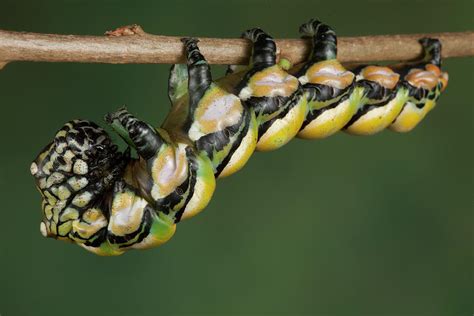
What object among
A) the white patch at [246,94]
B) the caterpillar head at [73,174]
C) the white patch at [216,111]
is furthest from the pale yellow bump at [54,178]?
the white patch at [246,94]

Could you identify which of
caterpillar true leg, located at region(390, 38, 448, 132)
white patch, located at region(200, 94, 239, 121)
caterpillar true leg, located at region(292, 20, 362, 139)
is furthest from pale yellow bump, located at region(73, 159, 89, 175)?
caterpillar true leg, located at region(390, 38, 448, 132)

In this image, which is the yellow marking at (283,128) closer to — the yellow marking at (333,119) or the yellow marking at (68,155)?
the yellow marking at (333,119)

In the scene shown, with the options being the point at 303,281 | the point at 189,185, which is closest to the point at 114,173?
the point at 189,185

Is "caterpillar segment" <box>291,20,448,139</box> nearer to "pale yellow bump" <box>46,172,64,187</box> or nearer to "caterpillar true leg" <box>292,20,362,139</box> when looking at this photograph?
"caterpillar true leg" <box>292,20,362,139</box>

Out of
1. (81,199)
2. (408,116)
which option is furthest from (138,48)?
(408,116)

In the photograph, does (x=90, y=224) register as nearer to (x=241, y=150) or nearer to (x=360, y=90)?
(x=241, y=150)
